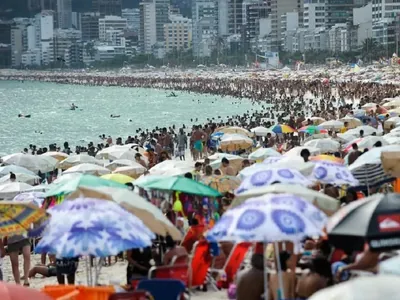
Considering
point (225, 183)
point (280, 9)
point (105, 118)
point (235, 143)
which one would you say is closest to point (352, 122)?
point (235, 143)

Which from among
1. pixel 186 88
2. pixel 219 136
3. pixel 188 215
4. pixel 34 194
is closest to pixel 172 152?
pixel 219 136

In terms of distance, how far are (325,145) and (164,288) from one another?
10.5 meters

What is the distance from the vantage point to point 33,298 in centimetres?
568

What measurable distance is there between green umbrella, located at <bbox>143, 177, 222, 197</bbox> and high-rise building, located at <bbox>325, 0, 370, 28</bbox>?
5554 inches

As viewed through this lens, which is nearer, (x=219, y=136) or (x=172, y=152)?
(x=219, y=136)

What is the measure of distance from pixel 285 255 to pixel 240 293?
0.52 meters

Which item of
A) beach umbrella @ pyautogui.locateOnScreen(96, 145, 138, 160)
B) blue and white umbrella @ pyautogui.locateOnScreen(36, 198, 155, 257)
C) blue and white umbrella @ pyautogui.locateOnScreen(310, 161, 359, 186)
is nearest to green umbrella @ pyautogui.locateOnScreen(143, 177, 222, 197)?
blue and white umbrella @ pyautogui.locateOnScreen(310, 161, 359, 186)

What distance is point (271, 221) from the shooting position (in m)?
6.77

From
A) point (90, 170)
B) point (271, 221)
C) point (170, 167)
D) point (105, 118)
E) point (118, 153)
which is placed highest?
point (271, 221)

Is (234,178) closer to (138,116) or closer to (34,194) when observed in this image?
(34,194)

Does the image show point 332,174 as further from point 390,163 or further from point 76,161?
point 76,161

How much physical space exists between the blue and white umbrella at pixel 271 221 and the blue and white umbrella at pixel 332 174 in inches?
136

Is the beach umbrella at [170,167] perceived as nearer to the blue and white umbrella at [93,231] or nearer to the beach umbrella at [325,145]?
the beach umbrella at [325,145]

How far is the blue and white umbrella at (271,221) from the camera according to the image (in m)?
6.71
